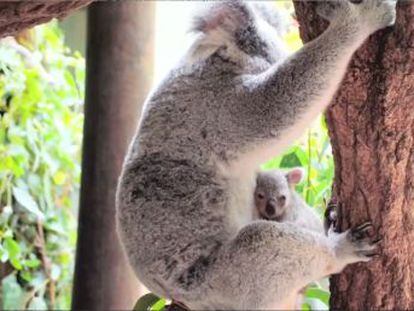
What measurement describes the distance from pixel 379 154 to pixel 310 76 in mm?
272

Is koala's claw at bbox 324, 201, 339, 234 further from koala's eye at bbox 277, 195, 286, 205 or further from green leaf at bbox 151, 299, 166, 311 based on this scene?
green leaf at bbox 151, 299, 166, 311

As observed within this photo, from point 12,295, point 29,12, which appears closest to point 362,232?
point 29,12

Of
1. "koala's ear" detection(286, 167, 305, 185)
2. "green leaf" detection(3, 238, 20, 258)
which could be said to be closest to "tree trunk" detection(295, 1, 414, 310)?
"koala's ear" detection(286, 167, 305, 185)

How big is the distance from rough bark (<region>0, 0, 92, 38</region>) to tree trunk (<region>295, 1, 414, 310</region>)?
62cm

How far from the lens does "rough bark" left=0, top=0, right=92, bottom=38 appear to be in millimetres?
1911

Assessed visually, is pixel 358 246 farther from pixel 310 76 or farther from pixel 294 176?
pixel 294 176

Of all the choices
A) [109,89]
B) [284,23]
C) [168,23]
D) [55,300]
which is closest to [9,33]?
[284,23]

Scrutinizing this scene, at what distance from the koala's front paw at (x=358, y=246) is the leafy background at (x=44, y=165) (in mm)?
691

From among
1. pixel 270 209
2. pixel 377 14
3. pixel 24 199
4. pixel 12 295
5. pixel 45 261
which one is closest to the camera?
pixel 377 14

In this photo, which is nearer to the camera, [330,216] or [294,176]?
[330,216]

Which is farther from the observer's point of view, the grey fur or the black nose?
the black nose

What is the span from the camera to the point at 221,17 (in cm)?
220

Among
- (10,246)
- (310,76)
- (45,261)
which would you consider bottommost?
(45,261)

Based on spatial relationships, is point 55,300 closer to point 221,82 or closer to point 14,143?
point 14,143
